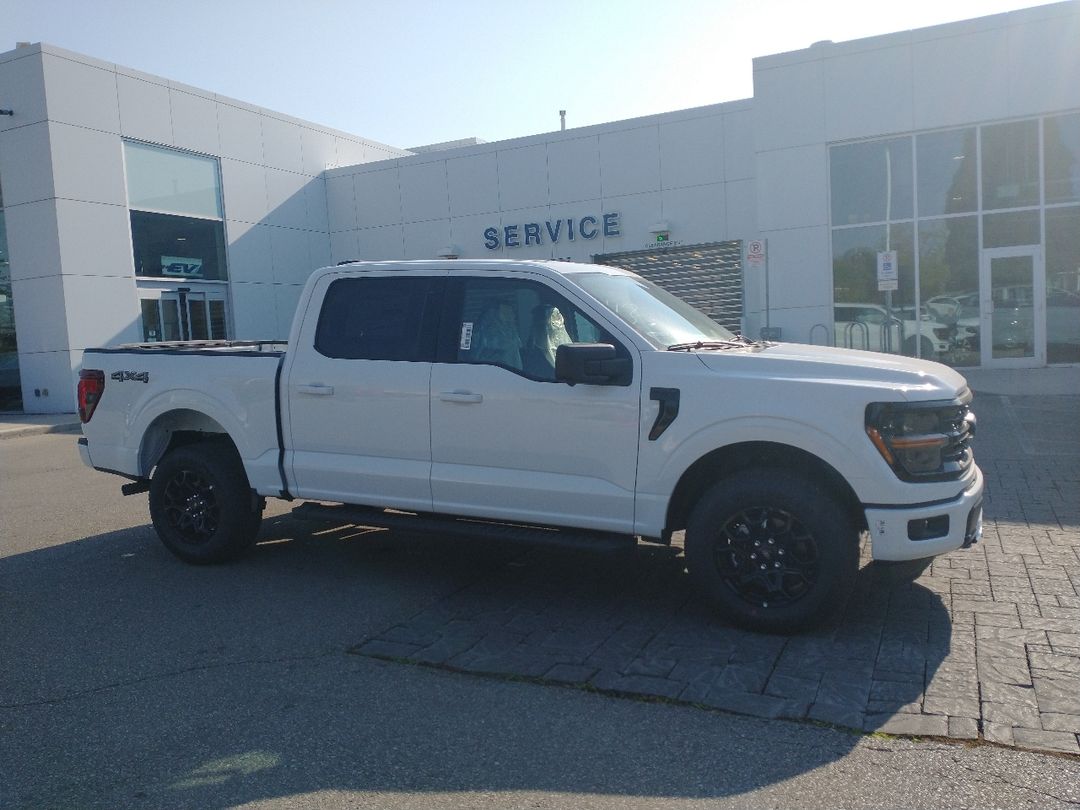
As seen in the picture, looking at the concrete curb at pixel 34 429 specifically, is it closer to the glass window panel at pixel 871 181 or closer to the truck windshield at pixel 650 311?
the truck windshield at pixel 650 311

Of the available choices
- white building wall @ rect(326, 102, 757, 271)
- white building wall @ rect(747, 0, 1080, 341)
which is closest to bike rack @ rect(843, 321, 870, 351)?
white building wall @ rect(747, 0, 1080, 341)

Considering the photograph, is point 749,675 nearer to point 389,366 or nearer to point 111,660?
point 389,366

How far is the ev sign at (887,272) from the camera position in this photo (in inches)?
731

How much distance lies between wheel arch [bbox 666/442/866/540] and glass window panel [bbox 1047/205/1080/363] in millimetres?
16283

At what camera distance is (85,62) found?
20938 millimetres

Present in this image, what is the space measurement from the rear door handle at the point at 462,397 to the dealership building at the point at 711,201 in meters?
12.1

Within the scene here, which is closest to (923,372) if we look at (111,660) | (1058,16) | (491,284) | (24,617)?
(491,284)


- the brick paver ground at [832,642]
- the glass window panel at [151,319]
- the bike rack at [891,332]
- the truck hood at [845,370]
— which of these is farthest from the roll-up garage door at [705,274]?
A: the truck hood at [845,370]

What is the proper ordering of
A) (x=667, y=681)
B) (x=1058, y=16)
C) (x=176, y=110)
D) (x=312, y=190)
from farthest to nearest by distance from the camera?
(x=312, y=190)
(x=176, y=110)
(x=1058, y=16)
(x=667, y=681)

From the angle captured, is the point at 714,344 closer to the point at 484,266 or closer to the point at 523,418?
the point at 523,418

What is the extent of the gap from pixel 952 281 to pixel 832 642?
16.6 m

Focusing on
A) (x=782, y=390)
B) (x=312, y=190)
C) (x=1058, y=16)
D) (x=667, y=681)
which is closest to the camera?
(x=667, y=681)

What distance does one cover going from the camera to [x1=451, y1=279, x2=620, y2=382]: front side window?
5570 millimetres

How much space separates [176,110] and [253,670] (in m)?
21.9
